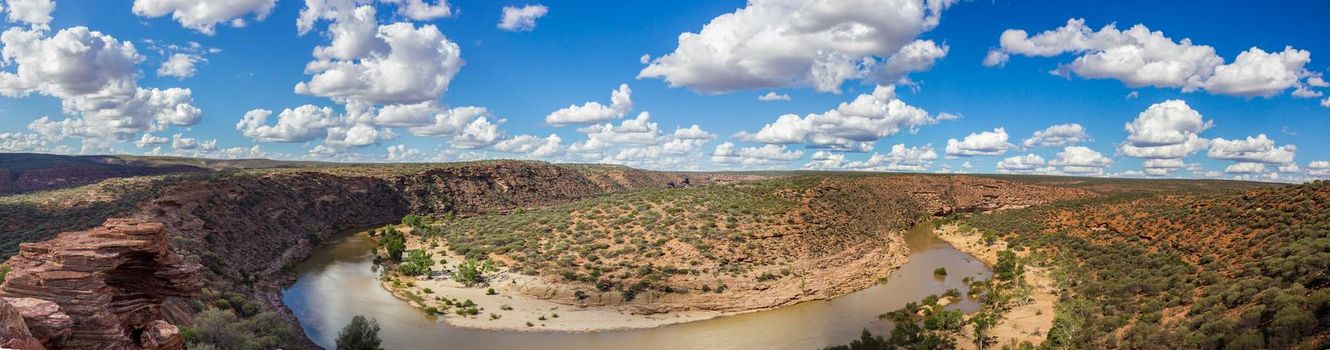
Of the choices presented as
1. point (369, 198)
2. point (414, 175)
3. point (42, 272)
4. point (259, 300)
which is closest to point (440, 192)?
point (414, 175)

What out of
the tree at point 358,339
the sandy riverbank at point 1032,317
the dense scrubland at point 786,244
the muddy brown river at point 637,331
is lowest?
the muddy brown river at point 637,331

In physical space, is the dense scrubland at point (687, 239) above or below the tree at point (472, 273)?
above

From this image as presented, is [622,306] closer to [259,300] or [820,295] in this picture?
[820,295]

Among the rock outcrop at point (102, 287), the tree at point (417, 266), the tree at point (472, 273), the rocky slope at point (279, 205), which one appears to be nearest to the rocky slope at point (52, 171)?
the rocky slope at point (279, 205)

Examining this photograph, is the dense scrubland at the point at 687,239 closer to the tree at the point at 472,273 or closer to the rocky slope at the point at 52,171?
the tree at the point at 472,273

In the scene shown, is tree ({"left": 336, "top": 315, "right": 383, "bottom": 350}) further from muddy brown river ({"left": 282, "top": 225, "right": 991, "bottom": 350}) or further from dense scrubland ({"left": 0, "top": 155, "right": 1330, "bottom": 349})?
dense scrubland ({"left": 0, "top": 155, "right": 1330, "bottom": 349})

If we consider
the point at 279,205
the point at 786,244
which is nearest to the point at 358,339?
the point at 786,244

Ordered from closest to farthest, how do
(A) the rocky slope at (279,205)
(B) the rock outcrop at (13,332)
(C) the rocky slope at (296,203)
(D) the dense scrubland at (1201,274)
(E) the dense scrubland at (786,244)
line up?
(B) the rock outcrop at (13,332) → (D) the dense scrubland at (1201,274) → (E) the dense scrubland at (786,244) → (C) the rocky slope at (296,203) → (A) the rocky slope at (279,205)
